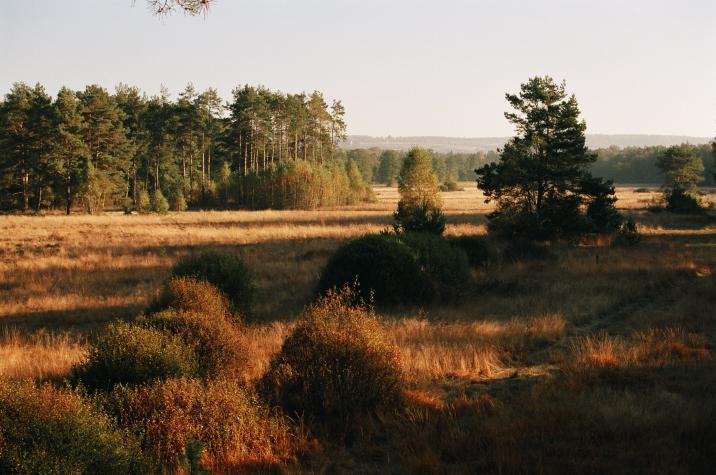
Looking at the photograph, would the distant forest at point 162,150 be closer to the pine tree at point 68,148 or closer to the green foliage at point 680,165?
the pine tree at point 68,148

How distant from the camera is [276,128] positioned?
7288 centimetres

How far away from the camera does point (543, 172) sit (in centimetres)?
2278

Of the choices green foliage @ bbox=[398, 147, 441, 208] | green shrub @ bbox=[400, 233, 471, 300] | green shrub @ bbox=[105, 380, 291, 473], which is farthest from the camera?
green foliage @ bbox=[398, 147, 441, 208]

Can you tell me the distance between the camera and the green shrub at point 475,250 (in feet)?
61.6

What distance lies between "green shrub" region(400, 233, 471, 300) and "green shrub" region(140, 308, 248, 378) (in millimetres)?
7287

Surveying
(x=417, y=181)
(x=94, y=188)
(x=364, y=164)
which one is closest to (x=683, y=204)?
(x=417, y=181)

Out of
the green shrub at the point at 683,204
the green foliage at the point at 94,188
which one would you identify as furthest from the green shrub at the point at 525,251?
the green foliage at the point at 94,188

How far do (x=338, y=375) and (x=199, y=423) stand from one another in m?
1.66

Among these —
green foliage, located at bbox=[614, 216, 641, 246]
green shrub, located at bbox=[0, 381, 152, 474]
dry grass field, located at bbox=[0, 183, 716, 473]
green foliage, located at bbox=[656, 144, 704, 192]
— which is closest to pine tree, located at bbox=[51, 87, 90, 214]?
dry grass field, located at bbox=[0, 183, 716, 473]

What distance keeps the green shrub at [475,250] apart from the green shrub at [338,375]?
12775mm

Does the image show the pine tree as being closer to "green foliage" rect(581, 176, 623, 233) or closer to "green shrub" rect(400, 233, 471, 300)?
"green foliage" rect(581, 176, 623, 233)

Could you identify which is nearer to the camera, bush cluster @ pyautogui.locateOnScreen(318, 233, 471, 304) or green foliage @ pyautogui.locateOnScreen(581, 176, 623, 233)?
bush cluster @ pyautogui.locateOnScreen(318, 233, 471, 304)

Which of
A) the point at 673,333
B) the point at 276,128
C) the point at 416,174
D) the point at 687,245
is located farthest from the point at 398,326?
the point at 276,128

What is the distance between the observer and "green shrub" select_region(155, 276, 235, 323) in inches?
373
